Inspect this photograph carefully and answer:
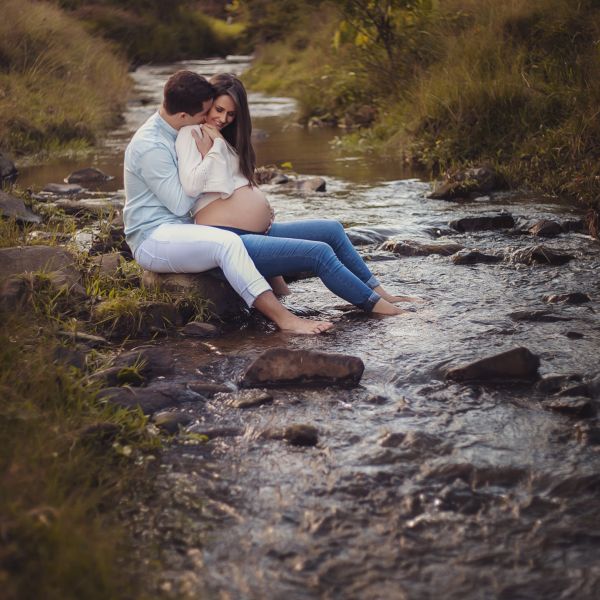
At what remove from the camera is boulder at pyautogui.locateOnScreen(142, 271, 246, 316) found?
4.96 metres

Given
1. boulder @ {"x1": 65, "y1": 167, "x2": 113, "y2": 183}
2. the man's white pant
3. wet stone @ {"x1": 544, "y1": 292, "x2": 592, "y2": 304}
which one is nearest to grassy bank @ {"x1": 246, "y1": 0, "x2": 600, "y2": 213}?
wet stone @ {"x1": 544, "y1": 292, "x2": 592, "y2": 304}

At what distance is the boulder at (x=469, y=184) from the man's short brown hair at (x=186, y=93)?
4010mm

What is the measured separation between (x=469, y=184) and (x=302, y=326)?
13.8 feet

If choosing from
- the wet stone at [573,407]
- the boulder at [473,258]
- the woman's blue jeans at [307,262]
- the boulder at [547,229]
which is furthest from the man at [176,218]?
the boulder at [547,229]

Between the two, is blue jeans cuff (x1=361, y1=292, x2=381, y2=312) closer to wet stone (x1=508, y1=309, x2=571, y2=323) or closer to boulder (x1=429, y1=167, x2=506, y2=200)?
wet stone (x1=508, y1=309, x2=571, y2=323)

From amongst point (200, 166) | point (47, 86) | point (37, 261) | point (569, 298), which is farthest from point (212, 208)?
point (47, 86)

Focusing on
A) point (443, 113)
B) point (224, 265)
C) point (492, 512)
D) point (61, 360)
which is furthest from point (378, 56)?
point (492, 512)

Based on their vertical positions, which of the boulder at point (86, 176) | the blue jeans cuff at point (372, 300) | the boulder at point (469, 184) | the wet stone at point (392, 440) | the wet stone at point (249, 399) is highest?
the wet stone at point (392, 440)

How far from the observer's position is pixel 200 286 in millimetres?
4969

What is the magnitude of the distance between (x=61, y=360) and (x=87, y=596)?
5.83 feet

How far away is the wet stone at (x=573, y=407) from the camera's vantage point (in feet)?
11.5

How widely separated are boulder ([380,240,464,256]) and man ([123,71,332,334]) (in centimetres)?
182

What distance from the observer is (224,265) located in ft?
15.4

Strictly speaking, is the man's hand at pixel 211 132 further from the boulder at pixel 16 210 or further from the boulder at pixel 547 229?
the boulder at pixel 547 229
